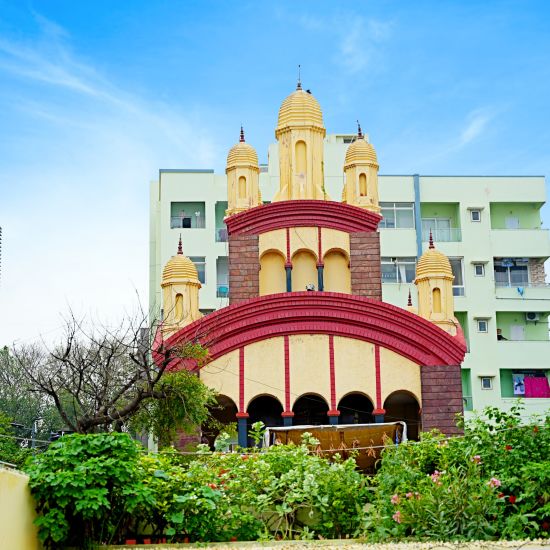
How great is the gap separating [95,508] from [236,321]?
1384cm

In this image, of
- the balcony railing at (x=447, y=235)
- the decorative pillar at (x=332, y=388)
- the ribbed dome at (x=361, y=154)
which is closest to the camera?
the decorative pillar at (x=332, y=388)

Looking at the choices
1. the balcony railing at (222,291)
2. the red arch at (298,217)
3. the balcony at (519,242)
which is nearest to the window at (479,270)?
the balcony at (519,242)

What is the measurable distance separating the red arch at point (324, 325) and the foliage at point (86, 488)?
41.1ft

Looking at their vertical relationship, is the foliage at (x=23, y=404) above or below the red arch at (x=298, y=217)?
below

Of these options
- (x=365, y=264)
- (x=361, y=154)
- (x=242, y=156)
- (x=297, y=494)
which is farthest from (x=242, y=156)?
(x=297, y=494)

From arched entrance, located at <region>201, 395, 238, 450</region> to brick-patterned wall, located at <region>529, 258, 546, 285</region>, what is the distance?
25.9 meters

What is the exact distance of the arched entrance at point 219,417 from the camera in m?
26.4

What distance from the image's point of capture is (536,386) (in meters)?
48.4

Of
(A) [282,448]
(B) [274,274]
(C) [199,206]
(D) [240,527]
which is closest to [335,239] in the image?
(B) [274,274]

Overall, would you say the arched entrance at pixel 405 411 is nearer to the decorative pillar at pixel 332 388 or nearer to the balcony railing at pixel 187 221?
the decorative pillar at pixel 332 388

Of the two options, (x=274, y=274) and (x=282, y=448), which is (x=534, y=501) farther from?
(x=274, y=274)

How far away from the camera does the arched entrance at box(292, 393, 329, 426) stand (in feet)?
91.2

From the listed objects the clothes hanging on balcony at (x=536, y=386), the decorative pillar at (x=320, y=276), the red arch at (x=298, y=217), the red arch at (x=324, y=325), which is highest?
the red arch at (x=298, y=217)

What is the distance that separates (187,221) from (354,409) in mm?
23987
